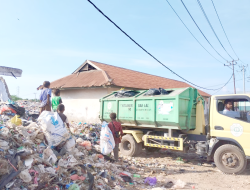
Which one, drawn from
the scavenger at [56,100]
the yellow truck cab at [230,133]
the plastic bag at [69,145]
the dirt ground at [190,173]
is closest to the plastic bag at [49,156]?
the plastic bag at [69,145]

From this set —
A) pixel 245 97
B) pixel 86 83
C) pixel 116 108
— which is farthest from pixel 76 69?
pixel 245 97

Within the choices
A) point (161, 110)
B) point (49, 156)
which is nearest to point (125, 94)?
point (161, 110)

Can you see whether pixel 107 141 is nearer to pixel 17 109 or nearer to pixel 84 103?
pixel 17 109

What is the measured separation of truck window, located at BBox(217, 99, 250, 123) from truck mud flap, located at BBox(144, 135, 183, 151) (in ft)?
4.63

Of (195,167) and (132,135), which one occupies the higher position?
(132,135)

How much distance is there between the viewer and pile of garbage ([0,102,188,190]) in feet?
12.5

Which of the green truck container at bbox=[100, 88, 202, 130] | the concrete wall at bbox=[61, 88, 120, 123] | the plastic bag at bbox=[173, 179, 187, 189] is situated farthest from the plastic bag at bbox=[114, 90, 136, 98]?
the concrete wall at bbox=[61, 88, 120, 123]

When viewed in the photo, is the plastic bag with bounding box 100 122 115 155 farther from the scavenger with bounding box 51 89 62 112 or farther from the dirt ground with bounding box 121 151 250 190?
the scavenger with bounding box 51 89 62 112

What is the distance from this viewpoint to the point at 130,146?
25.9 feet

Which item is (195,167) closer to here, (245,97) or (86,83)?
(245,97)

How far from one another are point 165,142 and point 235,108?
2209 mm

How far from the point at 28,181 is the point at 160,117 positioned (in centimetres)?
413

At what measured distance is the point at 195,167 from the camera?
665 centimetres

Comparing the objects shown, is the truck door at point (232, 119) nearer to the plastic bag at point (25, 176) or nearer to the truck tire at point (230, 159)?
the truck tire at point (230, 159)
